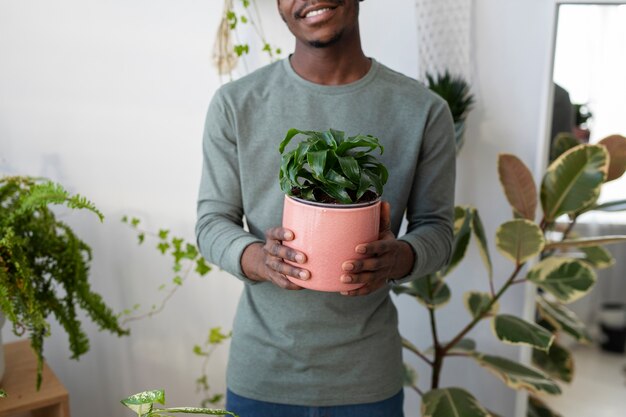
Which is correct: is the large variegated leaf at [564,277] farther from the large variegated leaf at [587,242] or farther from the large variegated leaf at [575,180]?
the large variegated leaf at [575,180]

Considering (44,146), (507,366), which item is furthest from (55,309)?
(507,366)

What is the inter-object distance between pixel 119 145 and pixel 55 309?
20.4 inches

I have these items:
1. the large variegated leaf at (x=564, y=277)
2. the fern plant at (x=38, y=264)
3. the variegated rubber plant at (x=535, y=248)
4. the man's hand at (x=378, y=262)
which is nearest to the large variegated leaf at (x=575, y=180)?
the variegated rubber plant at (x=535, y=248)

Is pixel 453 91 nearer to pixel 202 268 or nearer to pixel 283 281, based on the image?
pixel 202 268

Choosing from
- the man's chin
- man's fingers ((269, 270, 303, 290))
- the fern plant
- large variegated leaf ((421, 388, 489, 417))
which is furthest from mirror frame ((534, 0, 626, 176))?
the fern plant

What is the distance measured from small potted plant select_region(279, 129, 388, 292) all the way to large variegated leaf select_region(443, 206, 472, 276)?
2.57 feet

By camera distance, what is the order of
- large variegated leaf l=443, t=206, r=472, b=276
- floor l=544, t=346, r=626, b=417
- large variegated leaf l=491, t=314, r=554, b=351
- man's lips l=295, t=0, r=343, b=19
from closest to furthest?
1. man's lips l=295, t=0, r=343, b=19
2. large variegated leaf l=491, t=314, r=554, b=351
3. large variegated leaf l=443, t=206, r=472, b=276
4. floor l=544, t=346, r=626, b=417

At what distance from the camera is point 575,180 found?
5.56 feet

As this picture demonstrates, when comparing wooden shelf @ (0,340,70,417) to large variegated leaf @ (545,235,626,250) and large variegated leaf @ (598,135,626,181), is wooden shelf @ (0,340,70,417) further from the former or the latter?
large variegated leaf @ (598,135,626,181)

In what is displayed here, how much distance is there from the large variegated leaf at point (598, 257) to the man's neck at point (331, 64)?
2.96 ft

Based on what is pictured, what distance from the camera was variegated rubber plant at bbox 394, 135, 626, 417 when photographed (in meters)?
1.69

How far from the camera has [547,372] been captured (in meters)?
2.02

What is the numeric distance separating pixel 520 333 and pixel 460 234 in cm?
28

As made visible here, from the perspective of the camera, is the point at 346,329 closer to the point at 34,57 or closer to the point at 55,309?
the point at 55,309
